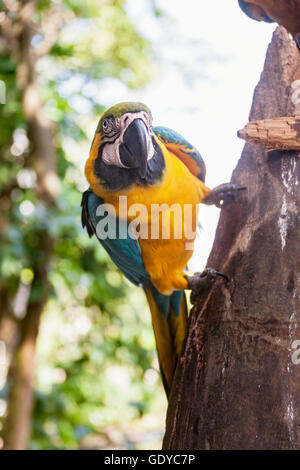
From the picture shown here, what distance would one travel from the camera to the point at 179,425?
3.26 feet

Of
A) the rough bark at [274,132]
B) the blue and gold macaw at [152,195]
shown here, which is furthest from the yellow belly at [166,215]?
the rough bark at [274,132]

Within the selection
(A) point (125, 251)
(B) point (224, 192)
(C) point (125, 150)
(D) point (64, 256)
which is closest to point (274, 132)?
(B) point (224, 192)

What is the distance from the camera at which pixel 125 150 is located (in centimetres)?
111

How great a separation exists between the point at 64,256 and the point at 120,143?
1.54 m

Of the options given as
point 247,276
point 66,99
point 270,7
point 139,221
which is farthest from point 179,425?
point 66,99

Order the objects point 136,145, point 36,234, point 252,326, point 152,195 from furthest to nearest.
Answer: point 36,234 < point 152,195 < point 136,145 < point 252,326

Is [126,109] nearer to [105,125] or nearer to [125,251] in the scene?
[105,125]

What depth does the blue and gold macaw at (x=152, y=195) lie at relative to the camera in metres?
1.11

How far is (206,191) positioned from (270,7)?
1.52 feet

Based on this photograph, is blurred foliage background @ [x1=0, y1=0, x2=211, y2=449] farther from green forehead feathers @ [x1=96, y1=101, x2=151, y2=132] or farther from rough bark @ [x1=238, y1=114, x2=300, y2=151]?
rough bark @ [x1=238, y1=114, x2=300, y2=151]

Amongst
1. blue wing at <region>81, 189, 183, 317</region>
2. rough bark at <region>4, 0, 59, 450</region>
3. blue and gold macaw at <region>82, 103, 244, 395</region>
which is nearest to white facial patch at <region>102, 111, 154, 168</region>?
blue and gold macaw at <region>82, 103, 244, 395</region>

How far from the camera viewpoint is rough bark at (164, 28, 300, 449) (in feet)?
2.93

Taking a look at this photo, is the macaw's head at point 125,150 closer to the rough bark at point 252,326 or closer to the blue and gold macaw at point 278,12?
the rough bark at point 252,326
